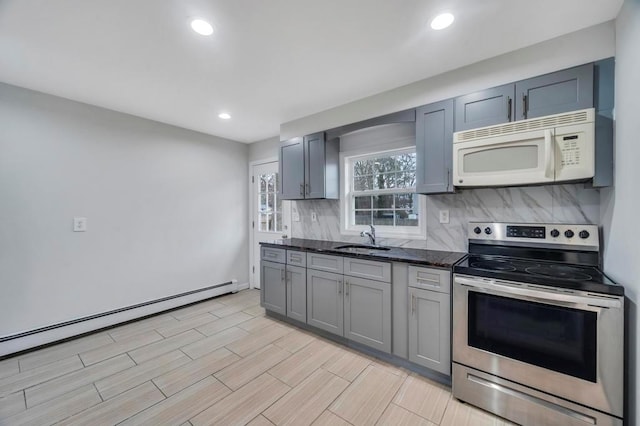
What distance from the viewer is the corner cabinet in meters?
3.03

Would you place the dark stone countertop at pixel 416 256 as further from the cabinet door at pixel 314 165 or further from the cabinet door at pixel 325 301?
the cabinet door at pixel 314 165

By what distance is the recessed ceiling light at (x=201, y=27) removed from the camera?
1.65 metres

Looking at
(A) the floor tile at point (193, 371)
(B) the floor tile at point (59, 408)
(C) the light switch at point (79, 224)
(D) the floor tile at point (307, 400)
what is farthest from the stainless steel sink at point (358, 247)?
(C) the light switch at point (79, 224)

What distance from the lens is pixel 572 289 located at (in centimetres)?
142

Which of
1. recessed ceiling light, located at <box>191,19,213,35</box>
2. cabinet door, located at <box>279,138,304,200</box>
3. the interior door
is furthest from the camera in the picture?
the interior door

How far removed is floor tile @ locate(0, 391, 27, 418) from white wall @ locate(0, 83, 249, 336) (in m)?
Answer: 0.81

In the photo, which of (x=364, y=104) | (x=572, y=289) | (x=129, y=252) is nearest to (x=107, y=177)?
(x=129, y=252)

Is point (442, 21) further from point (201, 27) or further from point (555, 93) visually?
point (201, 27)

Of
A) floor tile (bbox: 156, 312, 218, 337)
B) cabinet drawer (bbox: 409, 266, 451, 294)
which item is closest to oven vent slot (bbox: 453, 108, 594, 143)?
cabinet drawer (bbox: 409, 266, 451, 294)

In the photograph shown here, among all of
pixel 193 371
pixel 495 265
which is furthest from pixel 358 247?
pixel 193 371

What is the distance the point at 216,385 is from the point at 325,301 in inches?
44.5

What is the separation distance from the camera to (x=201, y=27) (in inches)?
66.7

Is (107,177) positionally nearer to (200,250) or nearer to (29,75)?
(29,75)

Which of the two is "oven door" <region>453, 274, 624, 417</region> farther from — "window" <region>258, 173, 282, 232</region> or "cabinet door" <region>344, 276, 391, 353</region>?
"window" <region>258, 173, 282, 232</region>
